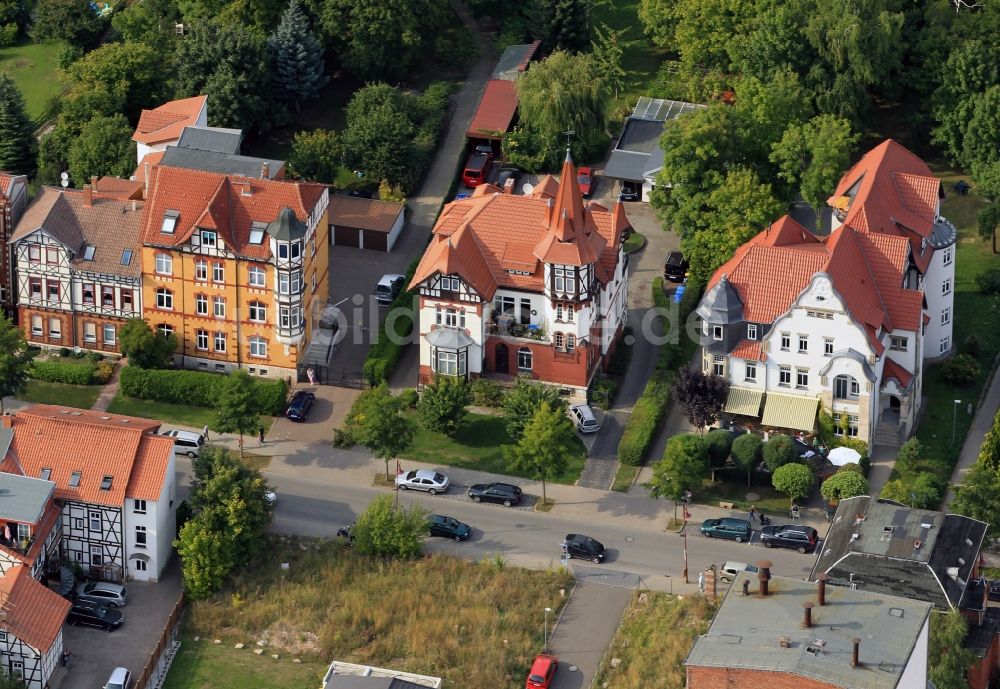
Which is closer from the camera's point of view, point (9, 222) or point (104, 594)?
point (104, 594)

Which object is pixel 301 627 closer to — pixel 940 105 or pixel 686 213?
pixel 686 213

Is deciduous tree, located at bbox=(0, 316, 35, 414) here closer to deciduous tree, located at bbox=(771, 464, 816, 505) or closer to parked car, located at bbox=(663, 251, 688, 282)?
parked car, located at bbox=(663, 251, 688, 282)

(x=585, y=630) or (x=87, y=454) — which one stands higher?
(x=87, y=454)

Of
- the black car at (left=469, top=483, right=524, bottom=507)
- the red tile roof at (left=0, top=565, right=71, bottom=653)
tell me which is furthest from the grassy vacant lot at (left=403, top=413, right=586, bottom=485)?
the red tile roof at (left=0, top=565, right=71, bottom=653)

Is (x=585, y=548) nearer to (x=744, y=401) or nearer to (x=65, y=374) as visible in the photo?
(x=744, y=401)

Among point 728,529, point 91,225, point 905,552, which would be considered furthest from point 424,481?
point 905,552

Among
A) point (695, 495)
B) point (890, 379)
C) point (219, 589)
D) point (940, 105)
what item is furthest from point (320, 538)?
point (940, 105)

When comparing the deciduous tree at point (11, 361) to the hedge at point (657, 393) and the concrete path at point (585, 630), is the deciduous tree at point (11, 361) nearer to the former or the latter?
the hedge at point (657, 393)
